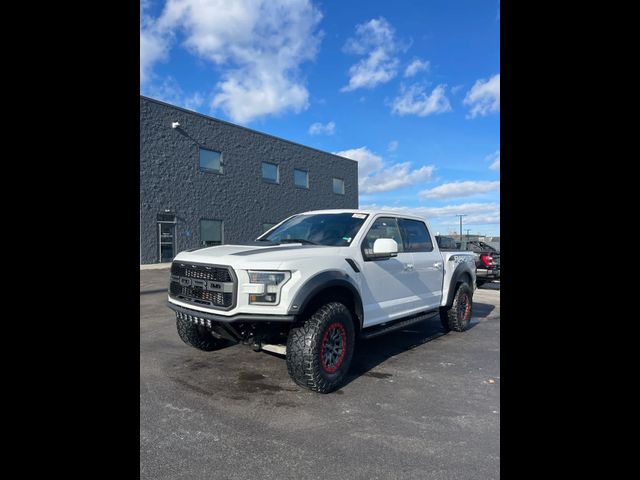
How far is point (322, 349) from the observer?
3.48m

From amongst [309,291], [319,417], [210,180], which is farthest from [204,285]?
[210,180]

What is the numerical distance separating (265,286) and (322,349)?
823 mm

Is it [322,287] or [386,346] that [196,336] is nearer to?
[322,287]

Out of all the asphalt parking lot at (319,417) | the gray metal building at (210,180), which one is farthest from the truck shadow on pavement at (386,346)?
the gray metal building at (210,180)

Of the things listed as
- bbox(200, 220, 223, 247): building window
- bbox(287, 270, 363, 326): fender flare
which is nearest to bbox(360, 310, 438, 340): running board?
bbox(287, 270, 363, 326): fender flare

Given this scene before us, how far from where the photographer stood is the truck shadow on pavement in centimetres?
418

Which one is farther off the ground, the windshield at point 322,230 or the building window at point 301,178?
the building window at point 301,178

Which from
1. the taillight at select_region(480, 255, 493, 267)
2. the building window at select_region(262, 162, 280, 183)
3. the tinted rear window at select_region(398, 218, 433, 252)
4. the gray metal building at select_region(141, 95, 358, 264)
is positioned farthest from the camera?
the building window at select_region(262, 162, 280, 183)

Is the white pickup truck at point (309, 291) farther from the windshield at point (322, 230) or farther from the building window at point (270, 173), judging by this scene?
the building window at point (270, 173)

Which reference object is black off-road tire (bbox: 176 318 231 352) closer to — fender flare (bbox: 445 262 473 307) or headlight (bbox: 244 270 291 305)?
headlight (bbox: 244 270 291 305)

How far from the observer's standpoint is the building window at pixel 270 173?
71.1ft
